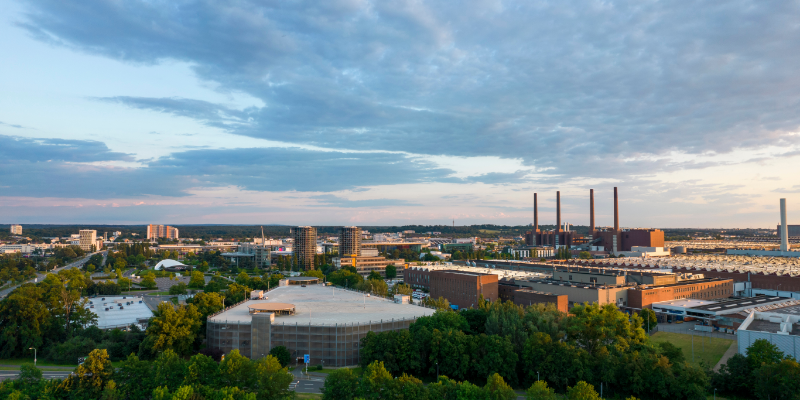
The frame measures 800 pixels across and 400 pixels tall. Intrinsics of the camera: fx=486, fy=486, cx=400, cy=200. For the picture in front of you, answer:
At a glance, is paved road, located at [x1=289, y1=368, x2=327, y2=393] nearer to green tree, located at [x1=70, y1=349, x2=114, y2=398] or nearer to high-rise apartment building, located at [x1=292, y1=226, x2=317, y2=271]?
green tree, located at [x1=70, y1=349, x2=114, y2=398]

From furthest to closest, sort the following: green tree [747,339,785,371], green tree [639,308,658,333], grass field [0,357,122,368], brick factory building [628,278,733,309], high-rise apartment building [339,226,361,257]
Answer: high-rise apartment building [339,226,361,257] → brick factory building [628,278,733,309] → green tree [639,308,658,333] → grass field [0,357,122,368] → green tree [747,339,785,371]

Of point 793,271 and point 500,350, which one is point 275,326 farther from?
point 793,271

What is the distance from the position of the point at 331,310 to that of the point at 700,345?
3385 cm

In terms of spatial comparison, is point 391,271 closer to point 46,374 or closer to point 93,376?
point 46,374

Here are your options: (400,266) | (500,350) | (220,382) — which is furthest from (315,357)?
(400,266)

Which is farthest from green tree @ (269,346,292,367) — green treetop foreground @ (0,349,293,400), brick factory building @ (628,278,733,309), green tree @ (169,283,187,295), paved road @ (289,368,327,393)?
green tree @ (169,283,187,295)

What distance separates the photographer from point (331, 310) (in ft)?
148

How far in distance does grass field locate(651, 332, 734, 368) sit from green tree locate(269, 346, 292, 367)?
101 feet

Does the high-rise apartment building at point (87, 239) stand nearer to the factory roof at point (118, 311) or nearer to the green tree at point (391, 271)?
the factory roof at point (118, 311)

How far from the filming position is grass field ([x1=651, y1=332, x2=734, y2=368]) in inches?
1554

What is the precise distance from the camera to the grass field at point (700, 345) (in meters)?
39.5

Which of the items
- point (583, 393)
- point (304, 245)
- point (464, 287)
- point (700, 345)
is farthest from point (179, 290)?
point (700, 345)

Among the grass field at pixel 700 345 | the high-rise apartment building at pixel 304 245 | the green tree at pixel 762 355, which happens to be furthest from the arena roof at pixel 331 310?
the high-rise apartment building at pixel 304 245

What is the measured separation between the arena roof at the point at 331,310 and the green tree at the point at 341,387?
12.2 meters
